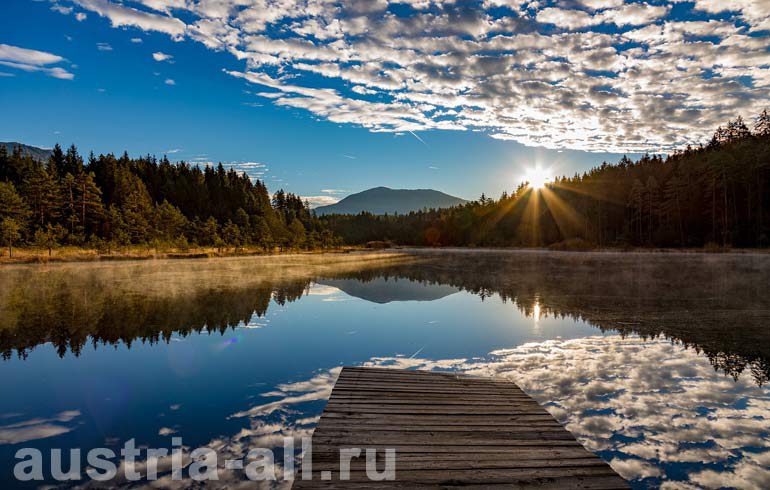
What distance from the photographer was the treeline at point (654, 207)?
204ft

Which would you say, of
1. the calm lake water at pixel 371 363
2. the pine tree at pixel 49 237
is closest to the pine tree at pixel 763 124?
the calm lake water at pixel 371 363

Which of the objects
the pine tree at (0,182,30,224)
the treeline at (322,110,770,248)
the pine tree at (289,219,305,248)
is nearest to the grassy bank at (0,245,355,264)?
the pine tree at (0,182,30,224)

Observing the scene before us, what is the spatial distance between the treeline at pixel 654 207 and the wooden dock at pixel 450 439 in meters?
69.6

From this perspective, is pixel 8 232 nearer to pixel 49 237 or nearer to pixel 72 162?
pixel 49 237

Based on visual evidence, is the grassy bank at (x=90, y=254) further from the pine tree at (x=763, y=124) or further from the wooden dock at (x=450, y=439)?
the pine tree at (x=763, y=124)

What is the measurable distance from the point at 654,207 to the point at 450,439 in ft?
306

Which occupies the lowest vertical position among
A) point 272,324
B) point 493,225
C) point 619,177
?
point 272,324

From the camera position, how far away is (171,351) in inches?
Answer: 452

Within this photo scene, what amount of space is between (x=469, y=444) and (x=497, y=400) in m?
1.90

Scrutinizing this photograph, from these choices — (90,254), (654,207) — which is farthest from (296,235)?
(654,207)

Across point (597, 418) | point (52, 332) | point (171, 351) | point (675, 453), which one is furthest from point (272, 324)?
point (675, 453)

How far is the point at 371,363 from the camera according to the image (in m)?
10.4

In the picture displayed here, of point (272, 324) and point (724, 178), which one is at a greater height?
point (724, 178)

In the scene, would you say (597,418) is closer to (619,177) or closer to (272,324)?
(272,324)
